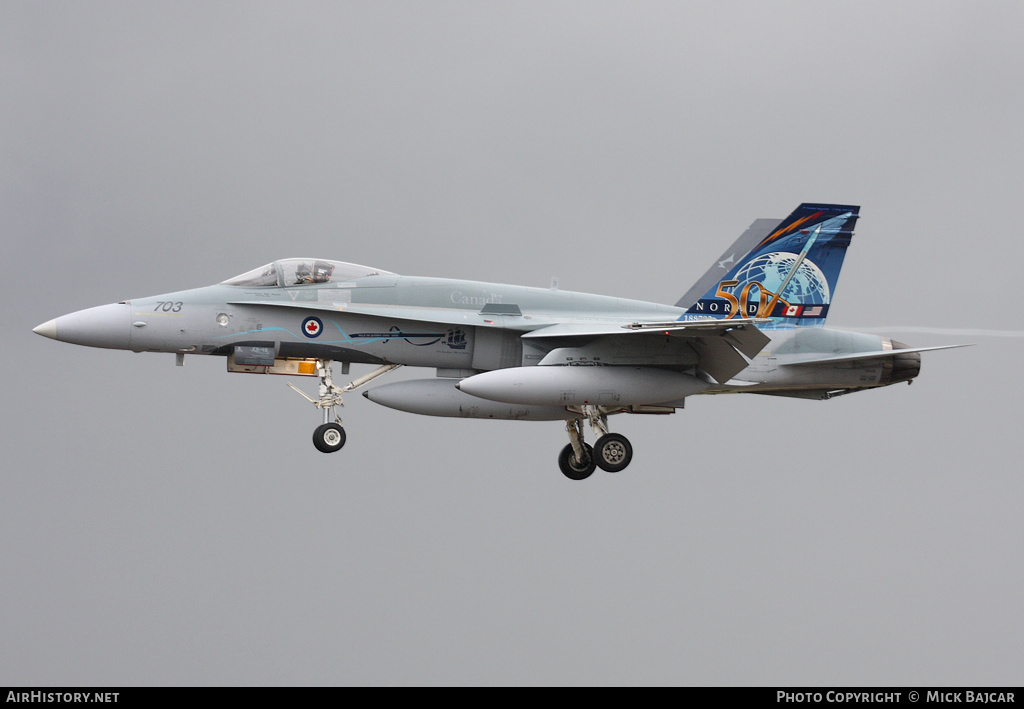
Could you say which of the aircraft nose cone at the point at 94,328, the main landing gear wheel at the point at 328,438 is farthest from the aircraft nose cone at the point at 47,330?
the main landing gear wheel at the point at 328,438

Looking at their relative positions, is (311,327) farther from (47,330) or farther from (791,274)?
(791,274)

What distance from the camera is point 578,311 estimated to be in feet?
70.5

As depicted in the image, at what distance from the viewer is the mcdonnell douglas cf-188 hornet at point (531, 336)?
20125 mm

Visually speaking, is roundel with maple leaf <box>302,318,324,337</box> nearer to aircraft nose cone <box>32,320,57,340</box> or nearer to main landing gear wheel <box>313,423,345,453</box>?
main landing gear wheel <box>313,423,345,453</box>

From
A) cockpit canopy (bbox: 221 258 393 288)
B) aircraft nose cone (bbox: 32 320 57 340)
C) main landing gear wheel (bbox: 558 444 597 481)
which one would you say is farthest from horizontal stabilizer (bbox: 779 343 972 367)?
aircraft nose cone (bbox: 32 320 57 340)

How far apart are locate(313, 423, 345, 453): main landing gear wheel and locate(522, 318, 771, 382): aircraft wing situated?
315cm

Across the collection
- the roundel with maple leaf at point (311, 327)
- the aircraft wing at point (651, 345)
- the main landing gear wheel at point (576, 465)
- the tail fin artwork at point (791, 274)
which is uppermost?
the tail fin artwork at point (791, 274)

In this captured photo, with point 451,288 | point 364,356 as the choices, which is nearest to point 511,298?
point 451,288

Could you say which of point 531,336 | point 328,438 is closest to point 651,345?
point 531,336

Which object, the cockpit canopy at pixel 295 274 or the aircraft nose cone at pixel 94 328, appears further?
the cockpit canopy at pixel 295 274

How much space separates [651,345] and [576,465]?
325 centimetres

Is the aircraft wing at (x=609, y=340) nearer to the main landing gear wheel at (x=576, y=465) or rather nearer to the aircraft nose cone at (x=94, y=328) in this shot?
the aircraft nose cone at (x=94, y=328)

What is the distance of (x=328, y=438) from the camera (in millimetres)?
20469

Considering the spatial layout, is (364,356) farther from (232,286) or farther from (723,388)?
(723,388)
